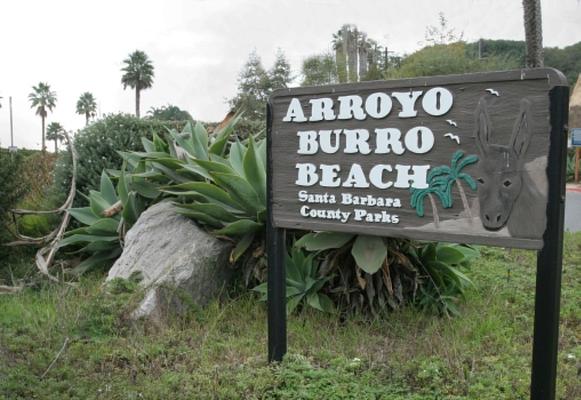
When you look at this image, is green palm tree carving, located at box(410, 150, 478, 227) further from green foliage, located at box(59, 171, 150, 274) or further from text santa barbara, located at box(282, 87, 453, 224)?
green foliage, located at box(59, 171, 150, 274)

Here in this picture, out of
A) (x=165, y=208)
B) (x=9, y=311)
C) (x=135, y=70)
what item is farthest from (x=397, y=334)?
(x=135, y=70)

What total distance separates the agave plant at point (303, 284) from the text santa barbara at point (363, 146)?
1.03 m

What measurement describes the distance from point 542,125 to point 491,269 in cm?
342

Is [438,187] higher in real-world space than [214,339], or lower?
higher

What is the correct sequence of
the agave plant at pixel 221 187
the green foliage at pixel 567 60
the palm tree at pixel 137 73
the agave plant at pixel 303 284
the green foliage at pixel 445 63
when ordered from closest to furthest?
the agave plant at pixel 303 284, the agave plant at pixel 221 187, the green foliage at pixel 445 63, the green foliage at pixel 567 60, the palm tree at pixel 137 73

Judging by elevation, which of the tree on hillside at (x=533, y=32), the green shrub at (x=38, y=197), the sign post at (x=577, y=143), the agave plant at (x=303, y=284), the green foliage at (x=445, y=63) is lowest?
the agave plant at (x=303, y=284)

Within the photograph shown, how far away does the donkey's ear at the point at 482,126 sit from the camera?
10.9 feet

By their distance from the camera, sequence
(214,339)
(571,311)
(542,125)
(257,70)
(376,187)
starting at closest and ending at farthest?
(542,125) < (376,187) < (214,339) < (571,311) < (257,70)

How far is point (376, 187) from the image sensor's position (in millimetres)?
3736

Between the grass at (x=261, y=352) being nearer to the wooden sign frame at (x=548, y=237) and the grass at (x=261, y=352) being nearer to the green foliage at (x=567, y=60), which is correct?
the wooden sign frame at (x=548, y=237)

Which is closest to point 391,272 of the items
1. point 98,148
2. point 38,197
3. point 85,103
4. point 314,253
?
point 314,253

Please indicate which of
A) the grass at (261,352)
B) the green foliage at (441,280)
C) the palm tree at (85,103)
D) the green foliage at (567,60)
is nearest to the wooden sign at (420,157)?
the grass at (261,352)

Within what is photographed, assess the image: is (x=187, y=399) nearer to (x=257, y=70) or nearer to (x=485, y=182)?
(x=485, y=182)

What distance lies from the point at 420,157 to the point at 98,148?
5.86 m
